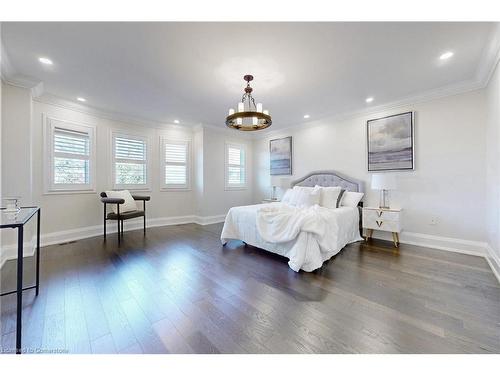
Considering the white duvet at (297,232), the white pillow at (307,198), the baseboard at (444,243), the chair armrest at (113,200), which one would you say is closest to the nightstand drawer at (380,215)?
the white duvet at (297,232)

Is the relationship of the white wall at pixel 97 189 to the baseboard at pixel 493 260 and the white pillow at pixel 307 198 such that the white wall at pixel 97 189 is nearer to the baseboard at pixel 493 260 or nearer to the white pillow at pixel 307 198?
the white pillow at pixel 307 198

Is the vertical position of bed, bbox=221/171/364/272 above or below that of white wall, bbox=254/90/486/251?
below

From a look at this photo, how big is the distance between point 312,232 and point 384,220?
1746mm

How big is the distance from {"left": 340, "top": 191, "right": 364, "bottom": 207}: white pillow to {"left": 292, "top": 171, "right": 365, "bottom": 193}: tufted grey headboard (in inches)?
9.1

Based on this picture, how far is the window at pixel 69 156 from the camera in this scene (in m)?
3.58

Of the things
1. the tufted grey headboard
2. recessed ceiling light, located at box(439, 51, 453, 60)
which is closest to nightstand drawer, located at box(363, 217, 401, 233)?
the tufted grey headboard

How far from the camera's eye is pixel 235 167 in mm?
6117

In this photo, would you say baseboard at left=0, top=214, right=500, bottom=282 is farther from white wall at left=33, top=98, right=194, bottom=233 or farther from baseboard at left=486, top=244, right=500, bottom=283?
white wall at left=33, top=98, right=194, bottom=233

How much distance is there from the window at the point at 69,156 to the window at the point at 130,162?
0.44 meters

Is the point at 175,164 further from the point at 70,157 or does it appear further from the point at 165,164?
the point at 70,157

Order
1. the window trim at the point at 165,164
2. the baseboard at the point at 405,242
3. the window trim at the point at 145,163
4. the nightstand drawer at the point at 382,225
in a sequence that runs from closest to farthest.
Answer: the baseboard at the point at 405,242
the nightstand drawer at the point at 382,225
the window trim at the point at 145,163
the window trim at the point at 165,164

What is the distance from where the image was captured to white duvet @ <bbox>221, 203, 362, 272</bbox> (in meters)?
2.47

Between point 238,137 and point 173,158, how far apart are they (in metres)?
1.98
